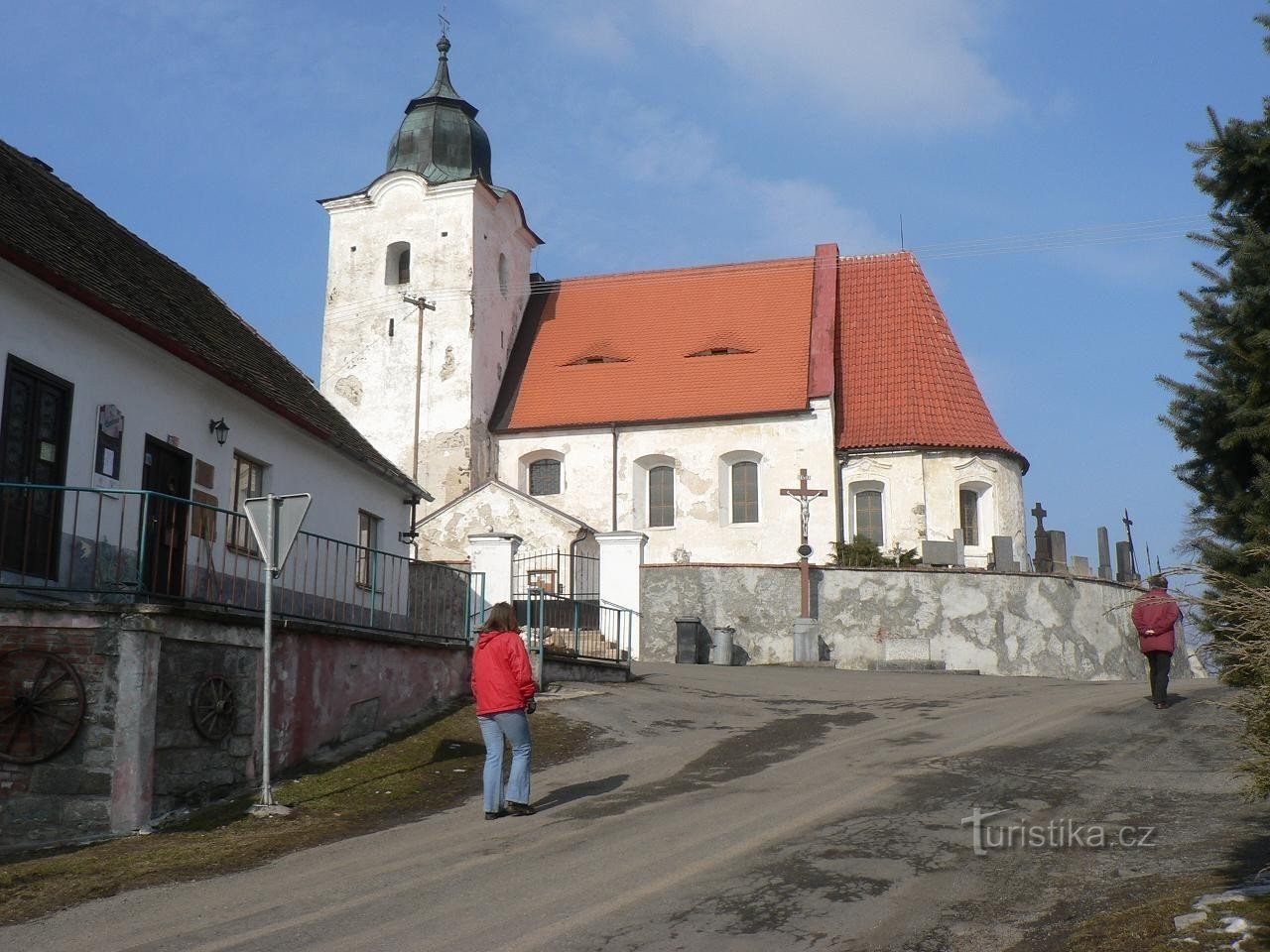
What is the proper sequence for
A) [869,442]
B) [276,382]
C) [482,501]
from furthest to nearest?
[869,442]
[482,501]
[276,382]

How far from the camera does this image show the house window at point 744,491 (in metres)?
34.4

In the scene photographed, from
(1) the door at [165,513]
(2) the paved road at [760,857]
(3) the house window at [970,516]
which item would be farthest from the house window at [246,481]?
(3) the house window at [970,516]

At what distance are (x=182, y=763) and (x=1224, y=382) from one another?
8.45 meters

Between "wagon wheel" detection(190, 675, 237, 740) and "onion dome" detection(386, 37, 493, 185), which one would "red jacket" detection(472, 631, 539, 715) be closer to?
"wagon wheel" detection(190, 675, 237, 740)

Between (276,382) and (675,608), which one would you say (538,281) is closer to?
(675,608)

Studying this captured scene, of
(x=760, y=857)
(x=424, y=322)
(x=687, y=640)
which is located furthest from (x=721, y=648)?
(x=760, y=857)

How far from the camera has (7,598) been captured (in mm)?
10141

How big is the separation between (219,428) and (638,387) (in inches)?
817

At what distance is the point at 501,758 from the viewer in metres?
9.98

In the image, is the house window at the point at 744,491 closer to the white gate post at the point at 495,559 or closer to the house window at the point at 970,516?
the house window at the point at 970,516

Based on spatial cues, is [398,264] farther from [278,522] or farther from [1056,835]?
[1056,835]

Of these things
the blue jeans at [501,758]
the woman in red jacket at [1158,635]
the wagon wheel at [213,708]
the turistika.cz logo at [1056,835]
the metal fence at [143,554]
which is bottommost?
the turistika.cz logo at [1056,835]

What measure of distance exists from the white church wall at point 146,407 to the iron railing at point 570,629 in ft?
10.6

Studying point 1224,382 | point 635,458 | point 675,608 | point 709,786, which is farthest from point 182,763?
point 635,458
